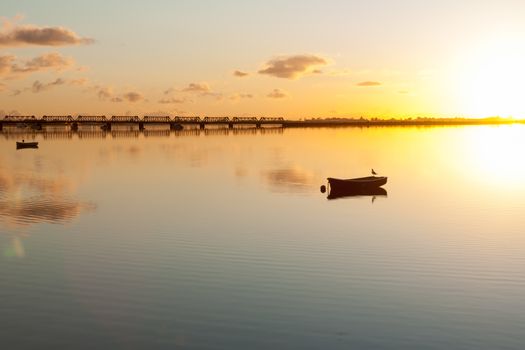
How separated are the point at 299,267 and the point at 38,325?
1065cm

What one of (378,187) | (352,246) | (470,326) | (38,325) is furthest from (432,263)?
(378,187)

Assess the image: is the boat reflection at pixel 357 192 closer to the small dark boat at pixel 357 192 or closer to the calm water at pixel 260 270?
the small dark boat at pixel 357 192

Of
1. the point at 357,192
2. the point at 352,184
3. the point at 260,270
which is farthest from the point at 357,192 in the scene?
the point at 260,270

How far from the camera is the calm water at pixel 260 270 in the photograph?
16453 millimetres

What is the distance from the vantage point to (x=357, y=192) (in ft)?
173

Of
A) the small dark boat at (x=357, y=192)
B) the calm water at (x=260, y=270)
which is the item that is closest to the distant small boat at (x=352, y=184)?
the small dark boat at (x=357, y=192)

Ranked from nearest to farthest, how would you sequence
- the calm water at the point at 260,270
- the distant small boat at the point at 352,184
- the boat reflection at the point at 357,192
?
the calm water at the point at 260,270 < the boat reflection at the point at 357,192 < the distant small boat at the point at 352,184

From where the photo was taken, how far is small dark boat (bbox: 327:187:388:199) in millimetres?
50606

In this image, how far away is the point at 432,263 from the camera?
982 inches

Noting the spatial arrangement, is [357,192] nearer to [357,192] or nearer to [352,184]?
[357,192]

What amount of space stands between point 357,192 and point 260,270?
3089 cm

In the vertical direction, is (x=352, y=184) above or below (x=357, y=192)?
above

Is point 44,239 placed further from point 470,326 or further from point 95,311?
point 470,326

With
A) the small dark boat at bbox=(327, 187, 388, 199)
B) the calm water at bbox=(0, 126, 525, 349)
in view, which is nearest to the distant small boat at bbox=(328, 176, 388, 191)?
the small dark boat at bbox=(327, 187, 388, 199)
